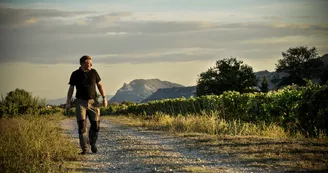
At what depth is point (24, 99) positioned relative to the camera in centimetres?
2433

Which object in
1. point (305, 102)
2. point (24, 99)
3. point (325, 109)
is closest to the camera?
point (325, 109)

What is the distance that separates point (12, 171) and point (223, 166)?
15.4ft

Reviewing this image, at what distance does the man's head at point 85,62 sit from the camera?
39.5ft

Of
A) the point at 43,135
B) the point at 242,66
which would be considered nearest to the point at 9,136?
the point at 43,135

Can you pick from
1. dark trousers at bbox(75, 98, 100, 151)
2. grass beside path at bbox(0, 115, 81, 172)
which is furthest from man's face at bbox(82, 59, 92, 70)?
grass beside path at bbox(0, 115, 81, 172)

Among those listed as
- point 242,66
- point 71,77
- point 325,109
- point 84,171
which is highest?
point 242,66

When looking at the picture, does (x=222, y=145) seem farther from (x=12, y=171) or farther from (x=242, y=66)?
(x=242, y=66)

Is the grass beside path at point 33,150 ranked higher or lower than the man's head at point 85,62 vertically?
lower

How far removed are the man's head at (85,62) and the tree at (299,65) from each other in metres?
75.2

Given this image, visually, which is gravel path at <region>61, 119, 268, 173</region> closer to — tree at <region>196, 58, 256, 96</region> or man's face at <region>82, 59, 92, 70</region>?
man's face at <region>82, 59, 92, 70</region>

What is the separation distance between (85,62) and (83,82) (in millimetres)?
550

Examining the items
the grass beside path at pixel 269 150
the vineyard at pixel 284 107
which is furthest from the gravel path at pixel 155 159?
the vineyard at pixel 284 107

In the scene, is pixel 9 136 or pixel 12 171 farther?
pixel 9 136

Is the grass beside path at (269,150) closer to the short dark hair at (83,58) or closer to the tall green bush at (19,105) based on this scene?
the short dark hair at (83,58)
